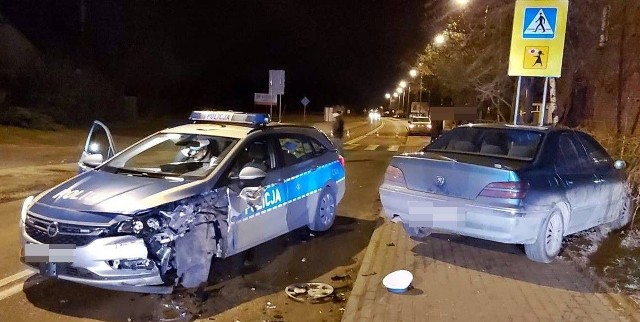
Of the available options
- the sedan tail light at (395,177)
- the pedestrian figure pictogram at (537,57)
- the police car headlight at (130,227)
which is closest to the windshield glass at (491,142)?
the sedan tail light at (395,177)

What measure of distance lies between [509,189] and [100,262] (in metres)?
3.91

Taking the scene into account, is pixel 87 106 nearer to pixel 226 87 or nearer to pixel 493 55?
pixel 493 55

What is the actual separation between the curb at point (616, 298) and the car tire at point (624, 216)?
6.90ft

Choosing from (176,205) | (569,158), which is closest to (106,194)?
(176,205)

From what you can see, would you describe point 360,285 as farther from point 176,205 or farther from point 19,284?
point 19,284

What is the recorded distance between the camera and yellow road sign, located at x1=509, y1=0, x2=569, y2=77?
31.1 ft

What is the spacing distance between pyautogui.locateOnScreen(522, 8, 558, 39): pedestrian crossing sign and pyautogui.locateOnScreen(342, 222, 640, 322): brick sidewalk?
12.1ft

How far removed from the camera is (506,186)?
6383mm

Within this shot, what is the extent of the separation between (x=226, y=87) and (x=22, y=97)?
143 ft

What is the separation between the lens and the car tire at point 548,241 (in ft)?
22.2

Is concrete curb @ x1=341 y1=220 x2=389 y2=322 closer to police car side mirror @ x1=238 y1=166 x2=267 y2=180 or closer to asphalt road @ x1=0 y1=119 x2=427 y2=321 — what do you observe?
asphalt road @ x1=0 y1=119 x2=427 y2=321

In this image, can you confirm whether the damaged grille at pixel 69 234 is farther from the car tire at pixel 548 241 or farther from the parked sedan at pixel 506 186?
the car tire at pixel 548 241

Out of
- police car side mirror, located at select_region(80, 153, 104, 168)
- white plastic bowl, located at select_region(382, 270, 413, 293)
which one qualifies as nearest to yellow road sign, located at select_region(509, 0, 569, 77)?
white plastic bowl, located at select_region(382, 270, 413, 293)

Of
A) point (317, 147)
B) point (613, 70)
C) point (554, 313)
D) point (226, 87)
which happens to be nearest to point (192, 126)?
point (317, 147)
